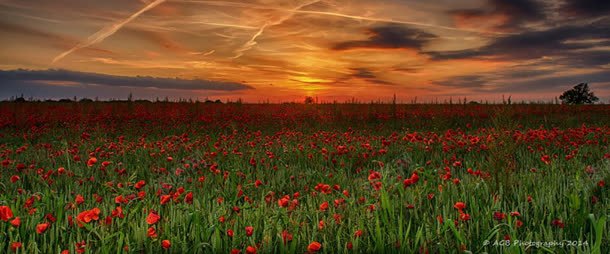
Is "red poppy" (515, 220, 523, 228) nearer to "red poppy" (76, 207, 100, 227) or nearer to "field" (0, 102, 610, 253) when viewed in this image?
"field" (0, 102, 610, 253)

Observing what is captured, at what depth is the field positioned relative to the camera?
10.0 feet

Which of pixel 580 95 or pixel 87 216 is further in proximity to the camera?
pixel 580 95

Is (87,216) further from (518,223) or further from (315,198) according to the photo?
(518,223)

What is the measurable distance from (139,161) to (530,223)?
19.1ft

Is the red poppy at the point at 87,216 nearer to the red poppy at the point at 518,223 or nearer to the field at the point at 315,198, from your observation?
the field at the point at 315,198

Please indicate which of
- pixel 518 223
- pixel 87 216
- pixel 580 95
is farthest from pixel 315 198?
pixel 580 95

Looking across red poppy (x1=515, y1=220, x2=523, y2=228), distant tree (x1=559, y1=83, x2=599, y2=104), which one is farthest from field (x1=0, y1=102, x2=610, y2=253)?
distant tree (x1=559, y1=83, x2=599, y2=104)

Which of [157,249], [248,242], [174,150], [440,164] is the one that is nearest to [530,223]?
[248,242]

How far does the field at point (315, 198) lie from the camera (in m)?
3.05

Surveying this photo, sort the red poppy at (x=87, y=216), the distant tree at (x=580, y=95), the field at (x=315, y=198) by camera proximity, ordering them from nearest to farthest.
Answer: the red poppy at (x=87, y=216)
the field at (x=315, y=198)
the distant tree at (x=580, y=95)

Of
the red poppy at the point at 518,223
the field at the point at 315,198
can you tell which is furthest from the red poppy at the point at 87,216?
the red poppy at the point at 518,223

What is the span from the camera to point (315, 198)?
450 cm

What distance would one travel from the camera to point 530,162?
22.3 feet

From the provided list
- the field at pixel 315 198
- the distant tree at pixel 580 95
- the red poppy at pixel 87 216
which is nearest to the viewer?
the red poppy at pixel 87 216
